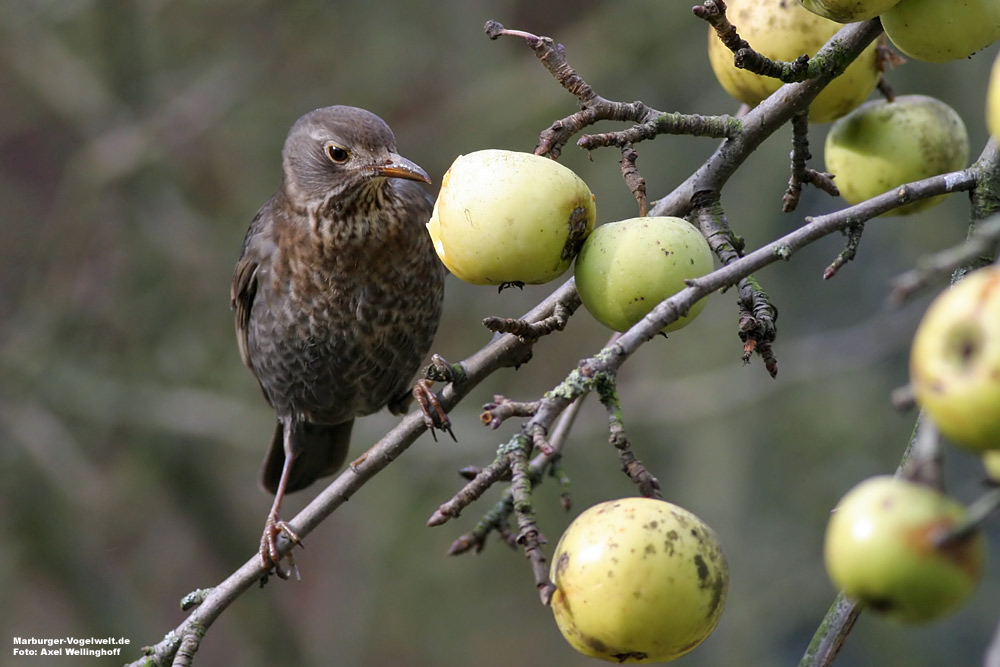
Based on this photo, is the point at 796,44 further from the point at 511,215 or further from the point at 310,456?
the point at 310,456

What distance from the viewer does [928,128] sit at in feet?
7.48

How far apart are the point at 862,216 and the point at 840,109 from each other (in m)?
0.75

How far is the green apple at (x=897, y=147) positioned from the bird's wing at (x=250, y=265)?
2.13 m

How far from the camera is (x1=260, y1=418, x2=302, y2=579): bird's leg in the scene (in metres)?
2.76

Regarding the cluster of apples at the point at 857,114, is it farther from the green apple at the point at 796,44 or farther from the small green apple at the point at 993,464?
the small green apple at the point at 993,464

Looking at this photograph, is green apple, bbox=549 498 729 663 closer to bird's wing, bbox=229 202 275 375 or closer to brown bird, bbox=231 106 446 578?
brown bird, bbox=231 106 446 578

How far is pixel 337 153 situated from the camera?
358 cm

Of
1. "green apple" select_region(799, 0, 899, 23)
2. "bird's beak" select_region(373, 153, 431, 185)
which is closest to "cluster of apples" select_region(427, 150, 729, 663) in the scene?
"green apple" select_region(799, 0, 899, 23)

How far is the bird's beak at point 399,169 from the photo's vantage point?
10.4ft

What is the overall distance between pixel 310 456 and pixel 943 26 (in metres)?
3.34

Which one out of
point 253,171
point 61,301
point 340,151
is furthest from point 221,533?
point 340,151

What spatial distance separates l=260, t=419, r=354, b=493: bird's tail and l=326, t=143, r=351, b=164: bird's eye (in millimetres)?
1347

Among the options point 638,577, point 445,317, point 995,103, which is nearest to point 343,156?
point 638,577

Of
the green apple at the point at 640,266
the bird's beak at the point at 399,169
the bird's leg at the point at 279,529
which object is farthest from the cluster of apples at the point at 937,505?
the bird's beak at the point at 399,169
